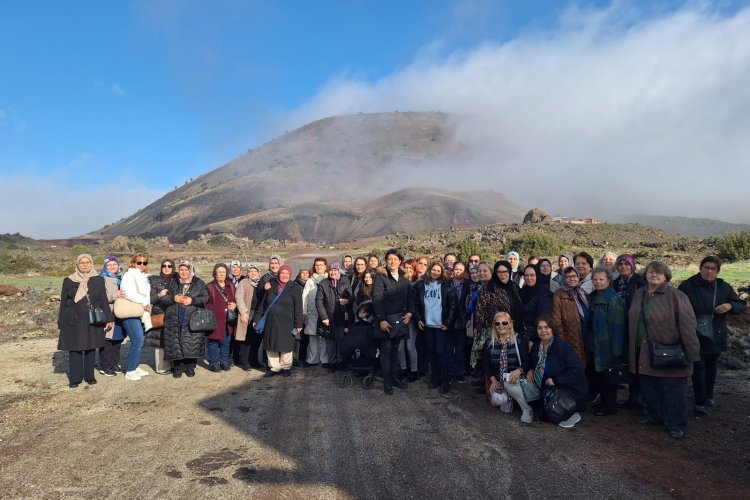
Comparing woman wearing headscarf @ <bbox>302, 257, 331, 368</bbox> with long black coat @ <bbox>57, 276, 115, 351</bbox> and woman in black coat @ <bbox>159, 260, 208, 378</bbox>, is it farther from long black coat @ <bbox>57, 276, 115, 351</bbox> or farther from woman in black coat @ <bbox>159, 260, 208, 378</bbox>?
long black coat @ <bbox>57, 276, 115, 351</bbox>

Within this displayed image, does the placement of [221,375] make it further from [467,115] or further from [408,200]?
[467,115]

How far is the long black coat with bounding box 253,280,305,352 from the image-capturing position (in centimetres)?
696

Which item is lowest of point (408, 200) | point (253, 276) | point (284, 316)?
point (284, 316)

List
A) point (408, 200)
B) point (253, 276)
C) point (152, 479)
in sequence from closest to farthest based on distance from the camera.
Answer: point (152, 479) < point (253, 276) < point (408, 200)

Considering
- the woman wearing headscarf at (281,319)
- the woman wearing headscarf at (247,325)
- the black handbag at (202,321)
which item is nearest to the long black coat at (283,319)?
the woman wearing headscarf at (281,319)

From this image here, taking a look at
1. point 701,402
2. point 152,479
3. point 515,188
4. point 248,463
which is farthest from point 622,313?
point 515,188

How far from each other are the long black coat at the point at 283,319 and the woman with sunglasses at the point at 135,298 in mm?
1725

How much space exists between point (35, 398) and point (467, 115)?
17780 cm

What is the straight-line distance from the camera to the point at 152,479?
12.7 feet

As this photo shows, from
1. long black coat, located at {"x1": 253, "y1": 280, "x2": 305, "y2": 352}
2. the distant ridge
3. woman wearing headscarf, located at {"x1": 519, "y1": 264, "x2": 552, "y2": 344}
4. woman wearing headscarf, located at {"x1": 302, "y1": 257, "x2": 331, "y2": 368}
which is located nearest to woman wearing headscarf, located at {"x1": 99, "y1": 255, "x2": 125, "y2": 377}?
long black coat, located at {"x1": 253, "y1": 280, "x2": 305, "y2": 352}

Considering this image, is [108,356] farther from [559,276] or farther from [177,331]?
[559,276]

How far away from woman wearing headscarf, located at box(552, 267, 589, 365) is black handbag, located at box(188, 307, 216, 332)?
4.62m

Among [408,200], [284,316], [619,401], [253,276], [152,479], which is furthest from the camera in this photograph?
[408,200]

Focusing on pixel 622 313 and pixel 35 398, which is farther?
pixel 35 398
